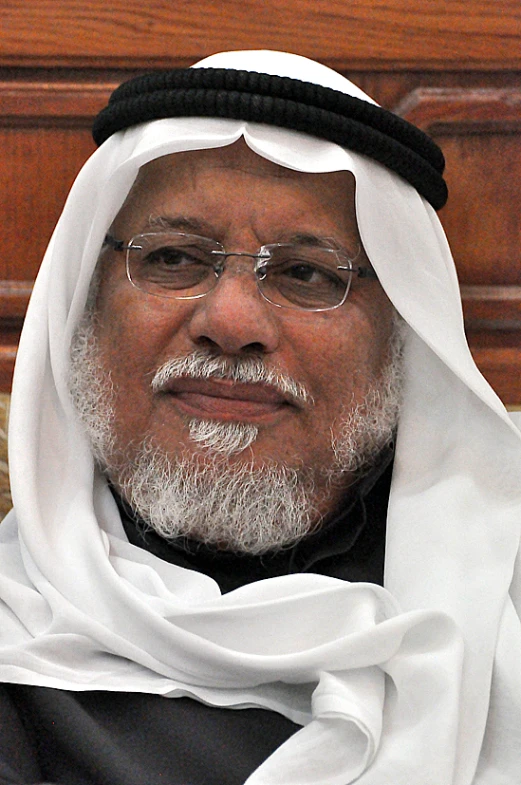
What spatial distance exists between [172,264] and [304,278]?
292 millimetres

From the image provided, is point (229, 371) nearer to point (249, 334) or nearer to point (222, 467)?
point (249, 334)

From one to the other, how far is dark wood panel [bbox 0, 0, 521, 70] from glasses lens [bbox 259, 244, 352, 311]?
70 cm

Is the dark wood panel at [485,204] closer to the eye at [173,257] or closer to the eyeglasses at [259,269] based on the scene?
the eyeglasses at [259,269]

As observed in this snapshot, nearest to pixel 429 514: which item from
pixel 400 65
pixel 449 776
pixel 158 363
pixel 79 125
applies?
pixel 449 776

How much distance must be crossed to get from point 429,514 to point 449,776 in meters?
0.54

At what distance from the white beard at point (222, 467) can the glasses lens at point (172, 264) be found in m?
0.17

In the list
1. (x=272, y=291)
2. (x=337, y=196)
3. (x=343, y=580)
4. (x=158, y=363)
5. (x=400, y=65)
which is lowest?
(x=343, y=580)

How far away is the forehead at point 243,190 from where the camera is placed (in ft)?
6.29

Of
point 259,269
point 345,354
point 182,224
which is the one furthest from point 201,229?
point 345,354

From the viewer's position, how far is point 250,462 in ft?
6.32

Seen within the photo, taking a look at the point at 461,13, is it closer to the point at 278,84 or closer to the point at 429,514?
the point at 278,84

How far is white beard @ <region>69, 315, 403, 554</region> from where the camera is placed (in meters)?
1.90

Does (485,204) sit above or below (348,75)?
below

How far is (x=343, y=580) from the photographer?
193 cm
